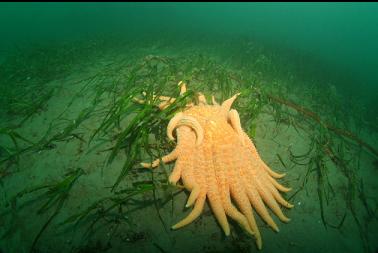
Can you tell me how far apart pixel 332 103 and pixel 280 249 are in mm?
5873

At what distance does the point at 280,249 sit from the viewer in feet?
9.86

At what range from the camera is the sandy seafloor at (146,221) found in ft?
9.27

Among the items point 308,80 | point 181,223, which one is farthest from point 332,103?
point 181,223

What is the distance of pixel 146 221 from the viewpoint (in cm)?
303

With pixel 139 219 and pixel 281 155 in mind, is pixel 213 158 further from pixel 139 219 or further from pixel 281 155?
Result: pixel 281 155

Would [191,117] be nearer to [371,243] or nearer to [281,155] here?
[281,155]

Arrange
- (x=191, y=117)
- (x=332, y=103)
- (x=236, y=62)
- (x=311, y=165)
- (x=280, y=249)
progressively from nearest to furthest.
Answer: (x=280, y=249)
(x=191, y=117)
(x=311, y=165)
(x=332, y=103)
(x=236, y=62)

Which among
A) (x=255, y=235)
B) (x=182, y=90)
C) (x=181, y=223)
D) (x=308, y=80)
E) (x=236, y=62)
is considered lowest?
(x=255, y=235)

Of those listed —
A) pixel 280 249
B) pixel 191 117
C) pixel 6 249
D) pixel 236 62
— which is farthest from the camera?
pixel 236 62

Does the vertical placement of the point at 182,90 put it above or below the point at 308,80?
below

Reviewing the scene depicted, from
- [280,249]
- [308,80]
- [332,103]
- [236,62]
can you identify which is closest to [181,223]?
[280,249]

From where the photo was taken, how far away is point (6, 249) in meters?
2.72

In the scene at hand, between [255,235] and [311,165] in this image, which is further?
[311,165]

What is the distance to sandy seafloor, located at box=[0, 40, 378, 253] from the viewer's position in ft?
9.27
